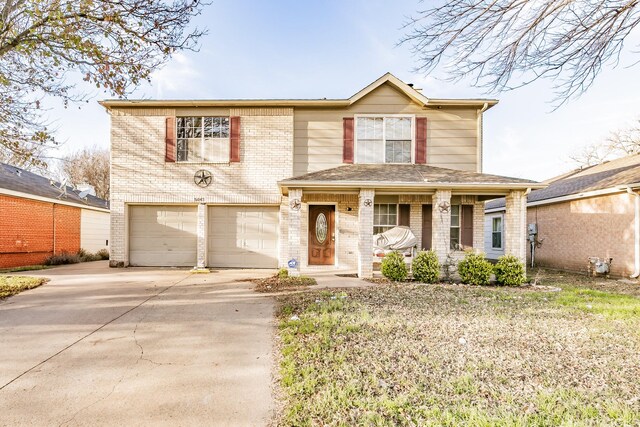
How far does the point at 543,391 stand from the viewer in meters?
2.95

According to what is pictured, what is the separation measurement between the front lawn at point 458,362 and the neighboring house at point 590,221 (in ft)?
17.5

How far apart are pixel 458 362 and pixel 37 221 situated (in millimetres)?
16130

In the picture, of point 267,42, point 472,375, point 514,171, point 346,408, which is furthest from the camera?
point 514,171

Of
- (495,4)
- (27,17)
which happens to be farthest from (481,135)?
(27,17)

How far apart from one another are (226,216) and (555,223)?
13294 mm

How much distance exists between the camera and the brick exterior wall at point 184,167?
1113cm

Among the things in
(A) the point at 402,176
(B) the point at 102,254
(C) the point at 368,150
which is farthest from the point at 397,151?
(B) the point at 102,254

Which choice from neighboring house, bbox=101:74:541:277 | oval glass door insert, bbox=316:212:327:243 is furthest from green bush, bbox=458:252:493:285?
oval glass door insert, bbox=316:212:327:243

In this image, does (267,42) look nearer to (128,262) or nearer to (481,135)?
(481,135)

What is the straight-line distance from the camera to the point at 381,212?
435 inches

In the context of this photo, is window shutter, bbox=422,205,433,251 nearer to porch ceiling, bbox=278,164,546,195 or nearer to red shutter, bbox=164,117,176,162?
porch ceiling, bbox=278,164,546,195


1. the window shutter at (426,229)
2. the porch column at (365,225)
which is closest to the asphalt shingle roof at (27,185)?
the porch column at (365,225)

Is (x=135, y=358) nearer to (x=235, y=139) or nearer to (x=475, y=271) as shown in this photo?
(x=475, y=271)

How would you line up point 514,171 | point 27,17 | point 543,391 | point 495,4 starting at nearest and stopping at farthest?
point 543,391, point 495,4, point 27,17, point 514,171
